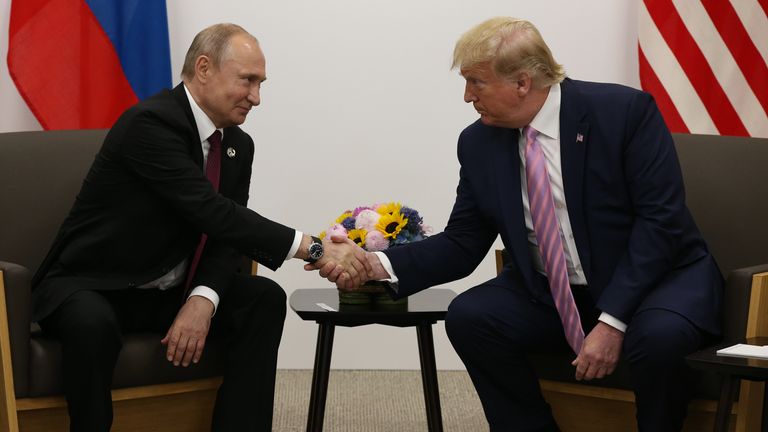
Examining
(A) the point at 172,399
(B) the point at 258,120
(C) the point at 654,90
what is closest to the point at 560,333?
(A) the point at 172,399

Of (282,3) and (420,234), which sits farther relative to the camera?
(282,3)

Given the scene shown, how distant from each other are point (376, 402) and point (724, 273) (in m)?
1.61

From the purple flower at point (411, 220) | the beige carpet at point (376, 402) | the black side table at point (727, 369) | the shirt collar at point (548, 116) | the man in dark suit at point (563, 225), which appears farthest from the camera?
the beige carpet at point (376, 402)

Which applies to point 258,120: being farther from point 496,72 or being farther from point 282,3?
point 496,72

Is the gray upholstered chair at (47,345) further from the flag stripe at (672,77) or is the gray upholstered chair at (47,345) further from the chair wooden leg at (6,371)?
the flag stripe at (672,77)

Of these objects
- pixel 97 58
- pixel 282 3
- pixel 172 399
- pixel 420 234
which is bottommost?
pixel 172 399

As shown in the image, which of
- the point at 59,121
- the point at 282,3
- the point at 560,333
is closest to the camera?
the point at 560,333

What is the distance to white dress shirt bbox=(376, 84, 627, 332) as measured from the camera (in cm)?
303

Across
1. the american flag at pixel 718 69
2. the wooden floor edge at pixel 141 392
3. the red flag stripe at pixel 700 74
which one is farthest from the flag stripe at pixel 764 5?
the wooden floor edge at pixel 141 392

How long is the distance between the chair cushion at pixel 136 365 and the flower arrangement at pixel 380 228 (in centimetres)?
54

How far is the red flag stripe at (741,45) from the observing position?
173 inches

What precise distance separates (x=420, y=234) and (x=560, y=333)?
0.60 meters

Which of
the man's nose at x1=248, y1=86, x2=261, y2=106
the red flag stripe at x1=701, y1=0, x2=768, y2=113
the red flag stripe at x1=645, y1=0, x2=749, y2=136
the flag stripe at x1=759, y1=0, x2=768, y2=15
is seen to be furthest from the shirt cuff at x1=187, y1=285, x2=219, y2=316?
the flag stripe at x1=759, y1=0, x2=768, y2=15

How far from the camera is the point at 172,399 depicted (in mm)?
3020
